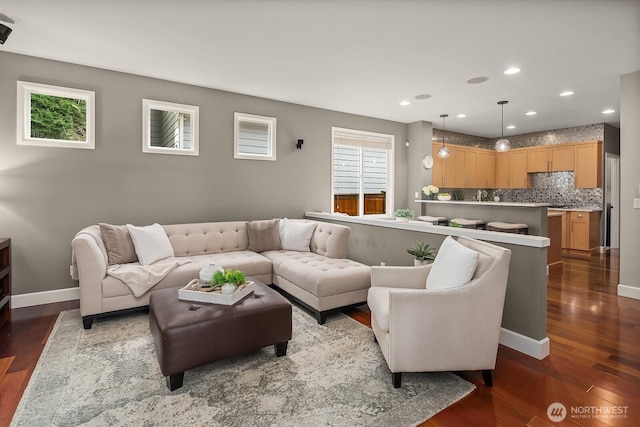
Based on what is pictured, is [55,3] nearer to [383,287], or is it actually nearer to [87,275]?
[87,275]

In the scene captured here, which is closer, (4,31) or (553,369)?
(553,369)

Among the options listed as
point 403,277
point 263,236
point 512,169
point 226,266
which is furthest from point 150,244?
point 512,169

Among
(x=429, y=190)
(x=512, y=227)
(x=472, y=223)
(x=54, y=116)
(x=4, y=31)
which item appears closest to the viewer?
(x=4, y=31)

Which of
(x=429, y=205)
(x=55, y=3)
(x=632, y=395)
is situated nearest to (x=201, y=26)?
(x=55, y=3)

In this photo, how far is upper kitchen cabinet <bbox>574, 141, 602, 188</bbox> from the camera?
22.7 feet

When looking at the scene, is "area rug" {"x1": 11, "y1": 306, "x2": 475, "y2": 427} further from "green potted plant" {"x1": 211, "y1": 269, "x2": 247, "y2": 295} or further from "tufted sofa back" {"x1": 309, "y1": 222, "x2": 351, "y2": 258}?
"tufted sofa back" {"x1": 309, "y1": 222, "x2": 351, "y2": 258}

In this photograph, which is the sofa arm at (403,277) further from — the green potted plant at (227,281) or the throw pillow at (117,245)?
the throw pillow at (117,245)

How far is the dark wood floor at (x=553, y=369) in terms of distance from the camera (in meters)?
1.88

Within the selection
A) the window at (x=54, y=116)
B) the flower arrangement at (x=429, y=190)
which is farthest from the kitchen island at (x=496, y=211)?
the window at (x=54, y=116)

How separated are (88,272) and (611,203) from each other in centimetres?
961

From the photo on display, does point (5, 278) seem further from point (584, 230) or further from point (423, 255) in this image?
point (584, 230)

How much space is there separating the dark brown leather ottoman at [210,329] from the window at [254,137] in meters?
2.90

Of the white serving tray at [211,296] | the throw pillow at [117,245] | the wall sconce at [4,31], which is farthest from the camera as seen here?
the throw pillow at [117,245]

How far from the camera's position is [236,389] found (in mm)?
2090
